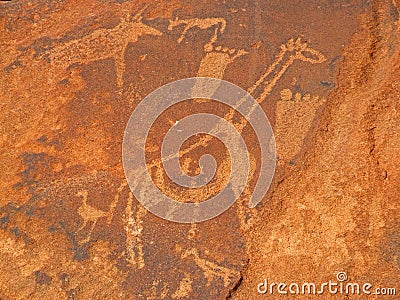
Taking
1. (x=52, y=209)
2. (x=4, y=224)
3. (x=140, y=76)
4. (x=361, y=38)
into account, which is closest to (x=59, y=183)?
(x=52, y=209)

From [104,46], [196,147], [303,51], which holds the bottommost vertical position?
[196,147]

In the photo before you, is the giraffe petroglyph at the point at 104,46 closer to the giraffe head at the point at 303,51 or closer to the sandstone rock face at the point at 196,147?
the sandstone rock face at the point at 196,147

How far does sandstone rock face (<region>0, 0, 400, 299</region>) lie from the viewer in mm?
2723

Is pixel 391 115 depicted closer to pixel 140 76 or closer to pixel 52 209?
pixel 140 76

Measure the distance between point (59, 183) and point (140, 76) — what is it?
2.59 ft

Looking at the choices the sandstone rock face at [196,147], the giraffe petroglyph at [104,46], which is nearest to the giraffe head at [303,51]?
the sandstone rock face at [196,147]

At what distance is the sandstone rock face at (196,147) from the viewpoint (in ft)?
8.93

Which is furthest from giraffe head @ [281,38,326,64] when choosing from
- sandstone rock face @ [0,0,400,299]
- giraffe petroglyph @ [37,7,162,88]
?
giraffe petroglyph @ [37,7,162,88]

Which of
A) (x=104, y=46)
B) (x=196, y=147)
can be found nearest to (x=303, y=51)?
(x=196, y=147)

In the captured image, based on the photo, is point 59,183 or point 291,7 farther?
point 291,7

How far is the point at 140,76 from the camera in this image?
3010 mm

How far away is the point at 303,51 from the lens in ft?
10.2

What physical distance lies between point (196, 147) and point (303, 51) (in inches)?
36.4

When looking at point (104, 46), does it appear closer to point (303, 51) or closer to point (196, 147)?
point (196, 147)
